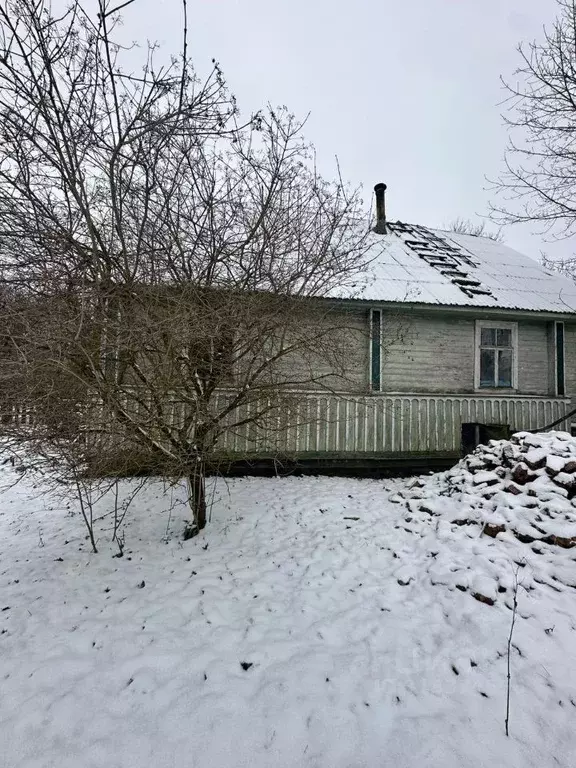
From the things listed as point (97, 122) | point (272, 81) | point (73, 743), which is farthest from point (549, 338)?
point (73, 743)

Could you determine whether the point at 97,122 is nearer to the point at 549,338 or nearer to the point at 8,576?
the point at 8,576

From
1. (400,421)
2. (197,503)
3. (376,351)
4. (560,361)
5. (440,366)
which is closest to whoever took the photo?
(197,503)

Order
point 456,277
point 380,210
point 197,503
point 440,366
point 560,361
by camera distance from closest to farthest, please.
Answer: point 197,503 → point 440,366 → point 560,361 → point 456,277 → point 380,210

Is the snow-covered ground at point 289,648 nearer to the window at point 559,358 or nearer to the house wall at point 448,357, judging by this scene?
the house wall at point 448,357

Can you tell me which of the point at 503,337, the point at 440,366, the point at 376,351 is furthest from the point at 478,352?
the point at 376,351

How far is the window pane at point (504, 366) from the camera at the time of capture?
774 cm

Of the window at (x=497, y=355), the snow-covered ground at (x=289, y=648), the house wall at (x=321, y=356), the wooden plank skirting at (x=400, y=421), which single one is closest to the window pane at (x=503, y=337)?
the window at (x=497, y=355)

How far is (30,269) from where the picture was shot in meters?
3.25

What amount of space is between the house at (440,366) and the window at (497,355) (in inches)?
0.9

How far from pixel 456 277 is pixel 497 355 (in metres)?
1.98

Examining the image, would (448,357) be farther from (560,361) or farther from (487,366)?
(560,361)

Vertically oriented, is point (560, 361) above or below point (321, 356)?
above

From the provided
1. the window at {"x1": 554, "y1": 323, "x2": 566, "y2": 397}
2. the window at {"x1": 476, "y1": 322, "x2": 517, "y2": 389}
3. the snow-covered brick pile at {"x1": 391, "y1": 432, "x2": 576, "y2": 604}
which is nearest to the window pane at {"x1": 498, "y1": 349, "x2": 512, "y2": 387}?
the window at {"x1": 476, "y1": 322, "x2": 517, "y2": 389}

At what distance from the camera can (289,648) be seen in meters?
2.50
